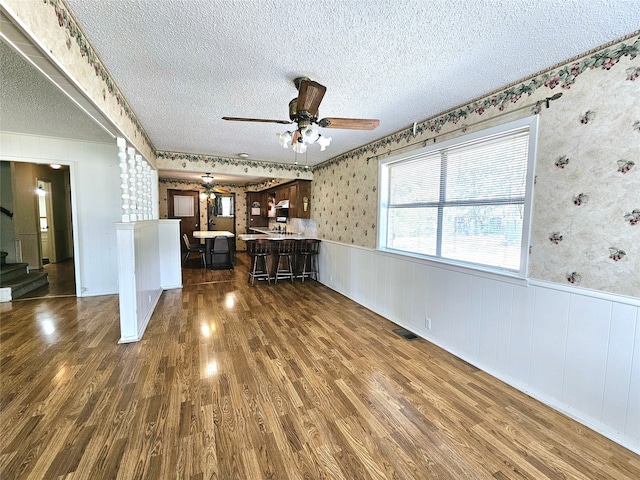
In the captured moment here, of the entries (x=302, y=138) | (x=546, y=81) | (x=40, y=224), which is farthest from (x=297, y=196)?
(x=40, y=224)

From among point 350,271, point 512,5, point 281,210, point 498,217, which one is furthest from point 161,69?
point 281,210

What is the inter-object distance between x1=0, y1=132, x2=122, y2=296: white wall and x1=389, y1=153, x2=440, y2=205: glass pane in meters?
4.35

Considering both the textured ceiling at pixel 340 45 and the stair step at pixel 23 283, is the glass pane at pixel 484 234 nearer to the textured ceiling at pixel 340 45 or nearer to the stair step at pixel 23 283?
the textured ceiling at pixel 340 45

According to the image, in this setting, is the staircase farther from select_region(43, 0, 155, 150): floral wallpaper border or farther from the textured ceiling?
the textured ceiling

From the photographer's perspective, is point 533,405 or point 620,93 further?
point 533,405

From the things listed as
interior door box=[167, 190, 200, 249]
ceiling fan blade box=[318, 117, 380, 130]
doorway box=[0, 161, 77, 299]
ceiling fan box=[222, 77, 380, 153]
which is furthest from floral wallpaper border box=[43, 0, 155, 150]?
interior door box=[167, 190, 200, 249]

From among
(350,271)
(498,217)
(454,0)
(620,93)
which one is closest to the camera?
(454,0)

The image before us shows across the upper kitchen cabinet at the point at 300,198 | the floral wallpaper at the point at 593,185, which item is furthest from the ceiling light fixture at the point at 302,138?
the upper kitchen cabinet at the point at 300,198

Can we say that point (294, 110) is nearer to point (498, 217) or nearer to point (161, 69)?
point (161, 69)

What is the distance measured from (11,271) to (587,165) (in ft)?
23.2

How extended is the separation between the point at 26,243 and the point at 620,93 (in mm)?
8360

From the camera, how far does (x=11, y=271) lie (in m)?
4.20

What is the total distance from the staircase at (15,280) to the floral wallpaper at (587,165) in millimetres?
6415

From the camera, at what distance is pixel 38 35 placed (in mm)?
1237
